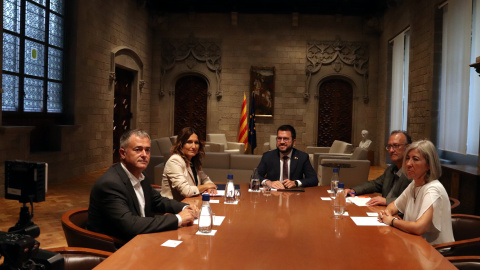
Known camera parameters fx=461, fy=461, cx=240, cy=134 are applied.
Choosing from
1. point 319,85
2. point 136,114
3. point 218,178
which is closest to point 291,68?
point 319,85

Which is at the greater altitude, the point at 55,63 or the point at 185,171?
the point at 55,63

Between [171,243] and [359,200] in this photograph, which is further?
[359,200]

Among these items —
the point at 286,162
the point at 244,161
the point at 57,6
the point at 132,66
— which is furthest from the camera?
the point at 132,66

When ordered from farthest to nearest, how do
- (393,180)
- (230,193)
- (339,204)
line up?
1. (393,180)
2. (230,193)
3. (339,204)

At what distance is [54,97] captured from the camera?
29.3ft

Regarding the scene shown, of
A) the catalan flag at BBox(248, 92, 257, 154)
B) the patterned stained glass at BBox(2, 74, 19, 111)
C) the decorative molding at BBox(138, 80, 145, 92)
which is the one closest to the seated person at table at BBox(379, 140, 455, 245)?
the patterned stained glass at BBox(2, 74, 19, 111)

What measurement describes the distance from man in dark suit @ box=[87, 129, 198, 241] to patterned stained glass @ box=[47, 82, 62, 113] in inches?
258

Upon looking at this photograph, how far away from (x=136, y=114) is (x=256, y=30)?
15.1 ft

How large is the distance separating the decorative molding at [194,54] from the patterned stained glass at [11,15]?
271 inches

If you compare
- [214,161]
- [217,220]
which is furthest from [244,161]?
[217,220]

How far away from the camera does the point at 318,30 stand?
14.3 meters

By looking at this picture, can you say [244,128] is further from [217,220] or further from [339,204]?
[217,220]

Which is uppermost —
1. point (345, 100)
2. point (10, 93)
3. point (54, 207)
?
point (345, 100)

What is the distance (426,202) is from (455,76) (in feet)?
22.2
